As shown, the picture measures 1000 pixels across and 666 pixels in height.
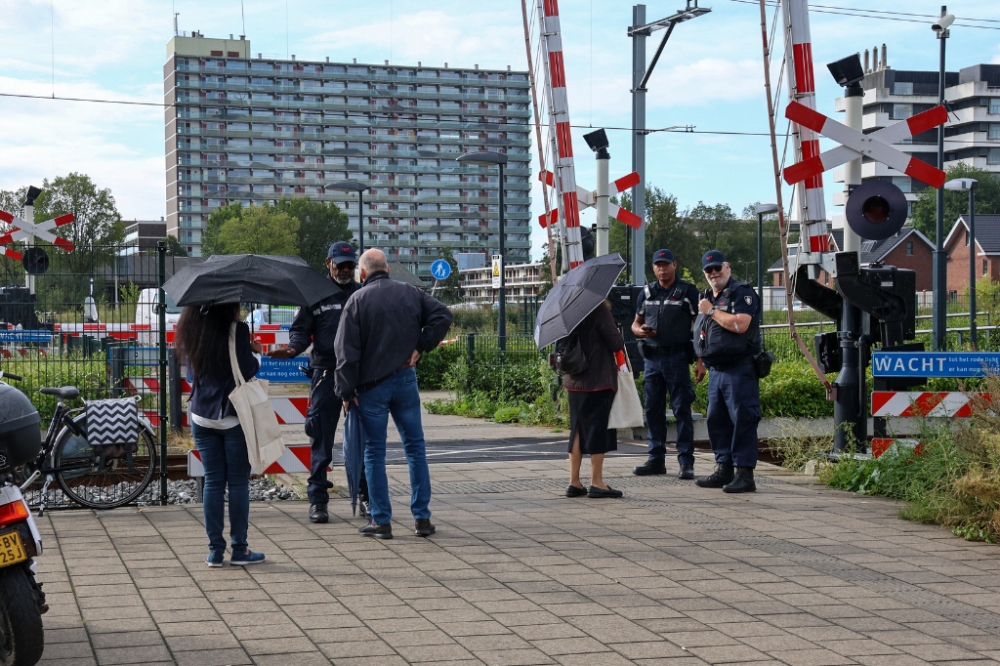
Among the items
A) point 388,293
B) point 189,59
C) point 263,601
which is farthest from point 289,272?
point 189,59

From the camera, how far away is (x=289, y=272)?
779cm

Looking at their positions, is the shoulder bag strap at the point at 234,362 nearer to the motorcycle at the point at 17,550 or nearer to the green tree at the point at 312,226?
the motorcycle at the point at 17,550

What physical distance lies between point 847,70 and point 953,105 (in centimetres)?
11620

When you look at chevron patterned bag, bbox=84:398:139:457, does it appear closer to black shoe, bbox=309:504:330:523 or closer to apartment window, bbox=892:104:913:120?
black shoe, bbox=309:504:330:523

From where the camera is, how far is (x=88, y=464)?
9.08 metres

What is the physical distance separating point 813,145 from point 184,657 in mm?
7113

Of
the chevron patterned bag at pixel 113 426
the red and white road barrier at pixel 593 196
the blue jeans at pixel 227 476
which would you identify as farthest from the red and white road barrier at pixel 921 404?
the chevron patterned bag at pixel 113 426

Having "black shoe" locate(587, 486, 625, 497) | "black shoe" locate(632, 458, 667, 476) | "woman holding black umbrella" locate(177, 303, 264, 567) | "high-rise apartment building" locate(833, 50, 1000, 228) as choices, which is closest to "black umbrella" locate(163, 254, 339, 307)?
"woman holding black umbrella" locate(177, 303, 264, 567)

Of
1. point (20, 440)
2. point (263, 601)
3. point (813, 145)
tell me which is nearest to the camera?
point (20, 440)

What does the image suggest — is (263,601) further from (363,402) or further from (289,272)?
(289,272)

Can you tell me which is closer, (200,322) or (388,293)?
(200,322)

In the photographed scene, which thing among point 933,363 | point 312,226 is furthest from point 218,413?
point 312,226

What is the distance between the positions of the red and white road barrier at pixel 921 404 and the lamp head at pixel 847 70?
265 centimetres

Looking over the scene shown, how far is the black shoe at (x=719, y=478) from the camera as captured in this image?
9.78m
